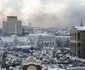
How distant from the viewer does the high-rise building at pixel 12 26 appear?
11100 cm

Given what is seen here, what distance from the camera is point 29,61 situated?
894 centimetres

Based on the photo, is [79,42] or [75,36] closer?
[79,42]

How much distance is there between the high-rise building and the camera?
111 m

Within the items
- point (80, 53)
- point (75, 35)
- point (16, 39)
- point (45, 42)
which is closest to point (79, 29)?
point (75, 35)

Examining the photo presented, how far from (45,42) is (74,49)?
33.6 meters

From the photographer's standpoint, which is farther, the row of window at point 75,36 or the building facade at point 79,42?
the row of window at point 75,36

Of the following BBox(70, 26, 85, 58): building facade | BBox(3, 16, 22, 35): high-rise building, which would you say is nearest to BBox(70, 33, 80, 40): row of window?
BBox(70, 26, 85, 58): building facade

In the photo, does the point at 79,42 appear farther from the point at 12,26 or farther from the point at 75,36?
the point at 12,26

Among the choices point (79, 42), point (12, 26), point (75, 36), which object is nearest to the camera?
point (79, 42)

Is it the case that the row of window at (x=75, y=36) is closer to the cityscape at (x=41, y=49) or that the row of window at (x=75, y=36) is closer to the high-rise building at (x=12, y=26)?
the cityscape at (x=41, y=49)

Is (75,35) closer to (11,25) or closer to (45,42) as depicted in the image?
(45,42)

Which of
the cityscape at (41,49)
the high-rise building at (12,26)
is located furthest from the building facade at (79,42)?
the high-rise building at (12,26)

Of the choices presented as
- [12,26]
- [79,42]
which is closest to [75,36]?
[79,42]

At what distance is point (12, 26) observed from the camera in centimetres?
11175
